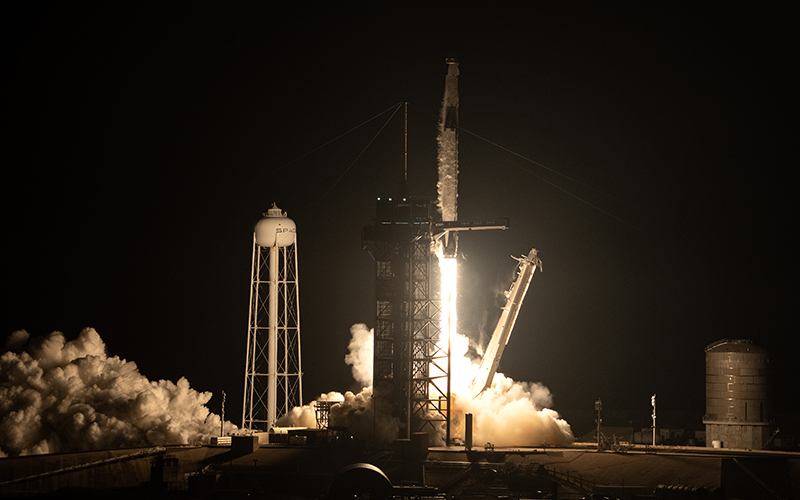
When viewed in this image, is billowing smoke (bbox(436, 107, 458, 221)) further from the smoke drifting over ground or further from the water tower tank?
the water tower tank

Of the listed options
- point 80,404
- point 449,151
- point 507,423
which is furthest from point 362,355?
point 80,404

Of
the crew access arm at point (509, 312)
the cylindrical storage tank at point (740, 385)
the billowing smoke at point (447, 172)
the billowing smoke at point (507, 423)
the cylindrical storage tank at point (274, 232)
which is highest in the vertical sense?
the billowing smoke at point (447, 172)

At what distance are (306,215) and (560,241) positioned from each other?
18914 mm

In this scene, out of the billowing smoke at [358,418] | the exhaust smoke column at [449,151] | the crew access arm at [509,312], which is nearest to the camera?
the billowing smoke at [358,418]

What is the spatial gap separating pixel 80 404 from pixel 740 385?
34.6m

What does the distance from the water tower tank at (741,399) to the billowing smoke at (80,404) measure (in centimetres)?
2739

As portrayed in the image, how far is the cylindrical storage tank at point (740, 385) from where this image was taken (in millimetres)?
57875

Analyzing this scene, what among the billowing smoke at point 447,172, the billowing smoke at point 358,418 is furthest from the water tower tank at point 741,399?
the billowing smoke at point 358,418

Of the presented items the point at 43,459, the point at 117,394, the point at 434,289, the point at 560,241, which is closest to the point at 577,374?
the point at 560,241

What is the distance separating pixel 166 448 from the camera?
178 feet

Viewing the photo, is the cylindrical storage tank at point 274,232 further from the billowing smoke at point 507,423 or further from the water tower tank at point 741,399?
the water tower tank at point 741,399

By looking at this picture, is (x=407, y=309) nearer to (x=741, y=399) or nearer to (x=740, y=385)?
(x=740, y=385)

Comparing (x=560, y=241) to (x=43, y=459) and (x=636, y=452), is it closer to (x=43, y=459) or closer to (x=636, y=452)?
(x=636, y=452)

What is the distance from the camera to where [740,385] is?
58.1m
